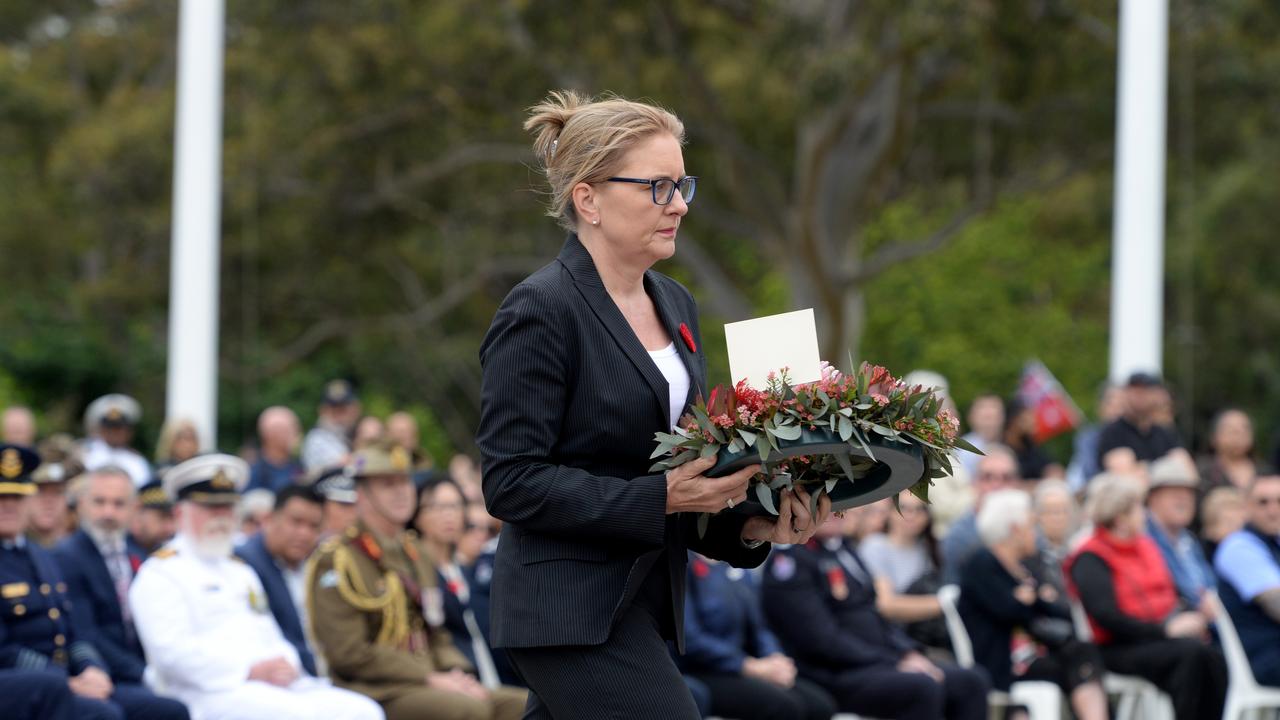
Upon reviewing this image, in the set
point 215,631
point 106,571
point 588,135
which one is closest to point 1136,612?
point 215,631

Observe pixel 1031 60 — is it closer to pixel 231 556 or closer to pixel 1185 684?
pixel 1185 684

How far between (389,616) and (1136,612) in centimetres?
390

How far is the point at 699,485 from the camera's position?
3.29 meters

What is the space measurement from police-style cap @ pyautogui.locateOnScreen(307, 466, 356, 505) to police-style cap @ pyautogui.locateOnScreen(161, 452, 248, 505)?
0.69 meters

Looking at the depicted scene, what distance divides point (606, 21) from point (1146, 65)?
9.07m

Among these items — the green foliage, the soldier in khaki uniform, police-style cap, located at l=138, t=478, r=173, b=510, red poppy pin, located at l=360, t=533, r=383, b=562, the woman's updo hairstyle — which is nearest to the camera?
the woman's updo hairstyle

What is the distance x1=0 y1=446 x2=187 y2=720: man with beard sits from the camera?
6.37 m

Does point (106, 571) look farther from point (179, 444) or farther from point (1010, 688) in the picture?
point (1010, 688)

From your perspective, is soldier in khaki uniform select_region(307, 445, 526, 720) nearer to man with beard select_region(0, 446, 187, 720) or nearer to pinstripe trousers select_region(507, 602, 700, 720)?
man with beard select_region(0, 446, 187, 720)

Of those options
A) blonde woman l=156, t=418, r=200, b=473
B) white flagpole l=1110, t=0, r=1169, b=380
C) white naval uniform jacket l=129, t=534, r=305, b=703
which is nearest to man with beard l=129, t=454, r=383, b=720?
white naval uniform jacket l=129, t=534, r=305, b=703

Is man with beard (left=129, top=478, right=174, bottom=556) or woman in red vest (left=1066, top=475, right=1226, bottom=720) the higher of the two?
man with beard (left=129, top=478, right=174, bottom=556)

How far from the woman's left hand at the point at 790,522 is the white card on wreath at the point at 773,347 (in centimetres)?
24

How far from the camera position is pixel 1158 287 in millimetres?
14039

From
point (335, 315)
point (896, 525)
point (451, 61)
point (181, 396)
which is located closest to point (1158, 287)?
point (896, 525)
